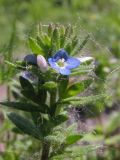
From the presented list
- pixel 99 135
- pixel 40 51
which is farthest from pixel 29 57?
pixel 99 135

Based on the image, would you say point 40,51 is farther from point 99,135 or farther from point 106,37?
point 106,37

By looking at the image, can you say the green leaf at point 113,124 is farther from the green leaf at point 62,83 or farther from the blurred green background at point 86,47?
the green leaf at point 62,83

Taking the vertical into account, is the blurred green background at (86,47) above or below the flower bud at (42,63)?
below

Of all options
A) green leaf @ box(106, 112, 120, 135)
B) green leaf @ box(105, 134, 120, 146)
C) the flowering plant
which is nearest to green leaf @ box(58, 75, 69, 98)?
the flowering plant

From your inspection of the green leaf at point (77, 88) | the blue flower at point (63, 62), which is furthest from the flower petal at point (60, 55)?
the green leaf at point (77, 88)

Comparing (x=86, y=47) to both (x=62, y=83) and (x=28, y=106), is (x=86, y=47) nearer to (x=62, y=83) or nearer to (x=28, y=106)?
(x=62, y=83)

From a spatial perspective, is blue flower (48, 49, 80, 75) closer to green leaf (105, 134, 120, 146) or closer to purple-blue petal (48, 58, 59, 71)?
purple-blue petal (48, 58, 59, 71)

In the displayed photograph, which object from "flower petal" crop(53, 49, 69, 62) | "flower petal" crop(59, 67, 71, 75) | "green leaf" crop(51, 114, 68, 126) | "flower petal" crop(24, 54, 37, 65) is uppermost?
"flower petal" crop(53, 49, 69, 62)
